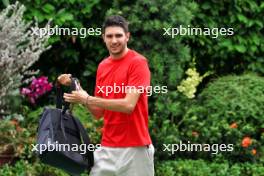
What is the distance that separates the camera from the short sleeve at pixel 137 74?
3812mm

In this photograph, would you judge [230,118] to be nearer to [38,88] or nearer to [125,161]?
[38,88]

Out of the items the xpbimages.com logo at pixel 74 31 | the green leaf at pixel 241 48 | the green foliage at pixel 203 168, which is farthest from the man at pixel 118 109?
the green leaf at pixel 241 48

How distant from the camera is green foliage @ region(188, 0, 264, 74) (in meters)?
7.46

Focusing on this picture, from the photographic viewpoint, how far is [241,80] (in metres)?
6.76

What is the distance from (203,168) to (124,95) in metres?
2.05

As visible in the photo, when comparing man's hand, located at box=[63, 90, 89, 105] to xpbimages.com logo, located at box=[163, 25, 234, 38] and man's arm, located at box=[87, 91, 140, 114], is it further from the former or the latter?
xpbimages.com logo, located at box=[163, 25, 234, 38]

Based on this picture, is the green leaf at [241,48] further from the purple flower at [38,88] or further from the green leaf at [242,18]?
the purple flower at [38,88]

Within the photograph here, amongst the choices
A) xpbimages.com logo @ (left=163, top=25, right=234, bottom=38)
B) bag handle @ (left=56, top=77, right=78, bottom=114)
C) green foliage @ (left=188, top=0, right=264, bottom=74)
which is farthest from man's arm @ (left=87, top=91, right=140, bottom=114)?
green foliage @ (left=188, top=0, right=264, bottom=74)

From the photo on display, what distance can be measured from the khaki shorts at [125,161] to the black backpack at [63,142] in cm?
10

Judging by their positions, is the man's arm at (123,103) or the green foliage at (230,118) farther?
the green foliage at (230,118)

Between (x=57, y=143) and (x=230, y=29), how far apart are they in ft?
13.4

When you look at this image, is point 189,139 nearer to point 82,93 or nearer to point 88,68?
point 88,68

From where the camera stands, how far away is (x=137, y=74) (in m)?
3.83

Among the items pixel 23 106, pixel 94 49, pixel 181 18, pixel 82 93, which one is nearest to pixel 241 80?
pixel 181 18
